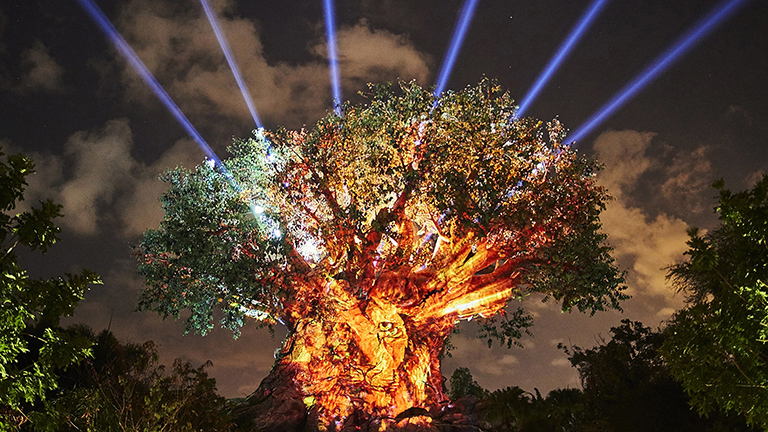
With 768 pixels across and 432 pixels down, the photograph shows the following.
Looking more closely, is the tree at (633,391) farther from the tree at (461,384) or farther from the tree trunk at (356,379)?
the tree at (461,384)

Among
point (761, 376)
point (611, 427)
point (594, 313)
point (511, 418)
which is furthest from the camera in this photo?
point (594, 313)

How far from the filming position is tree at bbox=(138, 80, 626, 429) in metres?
22.4

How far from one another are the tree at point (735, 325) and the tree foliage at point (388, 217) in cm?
961

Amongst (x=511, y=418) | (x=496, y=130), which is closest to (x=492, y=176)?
(x=496, y=130)

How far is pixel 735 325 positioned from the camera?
39.0 ft

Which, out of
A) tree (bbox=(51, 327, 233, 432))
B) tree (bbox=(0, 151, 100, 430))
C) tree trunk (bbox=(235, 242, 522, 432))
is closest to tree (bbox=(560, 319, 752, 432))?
tree trunk (bbox=(235, 242, 522, 432))

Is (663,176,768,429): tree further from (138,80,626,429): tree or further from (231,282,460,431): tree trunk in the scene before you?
(231,282,460,431): tree trunk

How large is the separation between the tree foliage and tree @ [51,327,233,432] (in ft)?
18.2

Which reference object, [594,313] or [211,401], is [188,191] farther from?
[594,313]

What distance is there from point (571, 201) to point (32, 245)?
750 inches

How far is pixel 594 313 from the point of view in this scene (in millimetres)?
23969

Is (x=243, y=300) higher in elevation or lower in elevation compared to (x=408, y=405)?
higher

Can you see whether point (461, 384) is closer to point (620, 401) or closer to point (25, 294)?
point (620, 401)

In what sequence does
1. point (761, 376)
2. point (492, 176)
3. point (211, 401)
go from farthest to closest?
1. point (492, 176)
2. point (211, 401)
3. point (761, 376)
